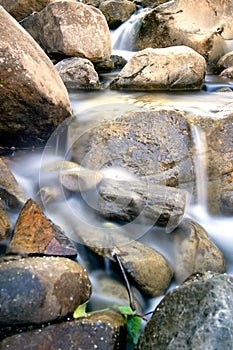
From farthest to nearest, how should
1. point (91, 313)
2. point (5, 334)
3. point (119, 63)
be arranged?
1. point (119, 63)
2. point (91, 313)
3. point (5, 334)

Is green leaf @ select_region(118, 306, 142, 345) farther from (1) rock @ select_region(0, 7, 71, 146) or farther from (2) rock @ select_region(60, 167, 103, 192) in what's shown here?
(1) rock @ select_region(0, 7, 71, 146)

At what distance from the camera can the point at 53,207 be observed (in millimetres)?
3393

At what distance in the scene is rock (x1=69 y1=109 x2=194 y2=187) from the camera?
152 inches

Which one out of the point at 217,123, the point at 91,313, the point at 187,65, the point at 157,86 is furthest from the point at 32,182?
A: the point at 187,65

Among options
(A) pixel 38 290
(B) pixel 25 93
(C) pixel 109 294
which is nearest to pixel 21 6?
(B) pixel 25 93

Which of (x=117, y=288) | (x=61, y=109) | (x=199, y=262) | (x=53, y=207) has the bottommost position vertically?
(x=199, y=262)

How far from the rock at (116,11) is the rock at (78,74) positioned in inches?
191

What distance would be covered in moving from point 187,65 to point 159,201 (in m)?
4.09

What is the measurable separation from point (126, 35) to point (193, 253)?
8.13 meters

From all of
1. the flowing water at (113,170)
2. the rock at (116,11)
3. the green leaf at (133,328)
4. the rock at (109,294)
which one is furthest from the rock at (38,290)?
the rock at (116,11)

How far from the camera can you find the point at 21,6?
336 inches

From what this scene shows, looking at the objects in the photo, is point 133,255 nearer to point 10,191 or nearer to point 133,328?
point 133,328

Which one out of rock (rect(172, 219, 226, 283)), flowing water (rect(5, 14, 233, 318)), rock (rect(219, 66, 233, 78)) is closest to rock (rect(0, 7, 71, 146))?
flowing water (rect(5, 14, 233, 318))

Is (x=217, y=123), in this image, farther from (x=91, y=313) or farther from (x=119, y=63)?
(x=119, y=63)
